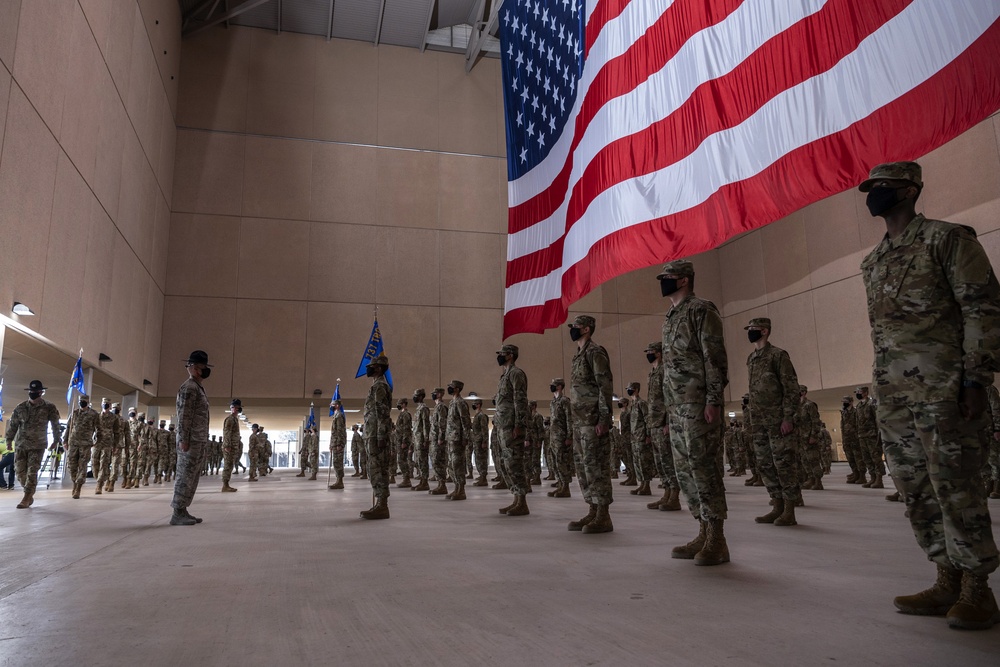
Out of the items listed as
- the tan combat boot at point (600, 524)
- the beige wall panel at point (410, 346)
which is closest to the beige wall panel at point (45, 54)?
the tan combat boot at point (600, 524)

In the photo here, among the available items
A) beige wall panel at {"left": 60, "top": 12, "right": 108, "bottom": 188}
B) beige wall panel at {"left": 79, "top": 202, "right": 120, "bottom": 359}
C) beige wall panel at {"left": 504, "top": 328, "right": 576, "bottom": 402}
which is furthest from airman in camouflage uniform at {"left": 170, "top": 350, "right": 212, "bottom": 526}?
beige wall panel at {"left": 504, "top": 328, "right": 576, "bottom": 402}

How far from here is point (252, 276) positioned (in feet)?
62.7

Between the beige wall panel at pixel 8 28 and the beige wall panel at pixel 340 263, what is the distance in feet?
35.8

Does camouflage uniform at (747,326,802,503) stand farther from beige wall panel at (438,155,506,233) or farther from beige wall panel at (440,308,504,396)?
beige wall panel at (438,155,506,233)

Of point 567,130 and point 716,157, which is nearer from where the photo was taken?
point 716,157

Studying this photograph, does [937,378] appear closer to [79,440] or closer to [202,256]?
[79,440]

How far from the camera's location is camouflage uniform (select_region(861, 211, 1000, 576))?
2172mm

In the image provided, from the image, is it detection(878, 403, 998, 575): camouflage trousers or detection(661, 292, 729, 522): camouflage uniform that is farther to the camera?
detection(661, 292, 729, 522): camouflage uniform

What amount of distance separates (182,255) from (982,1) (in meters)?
19.8

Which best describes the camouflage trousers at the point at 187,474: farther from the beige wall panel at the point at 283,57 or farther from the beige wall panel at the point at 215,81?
the beige wall panel at the point at 283,57

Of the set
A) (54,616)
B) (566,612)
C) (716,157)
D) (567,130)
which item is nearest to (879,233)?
(567,130)

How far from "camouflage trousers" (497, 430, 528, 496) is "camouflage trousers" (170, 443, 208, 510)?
9.40 ft

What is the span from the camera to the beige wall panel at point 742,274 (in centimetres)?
2177

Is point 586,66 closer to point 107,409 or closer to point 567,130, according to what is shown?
point 567,130
